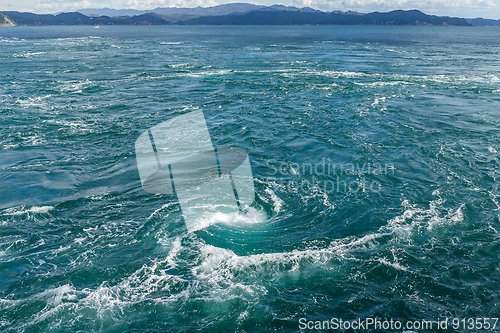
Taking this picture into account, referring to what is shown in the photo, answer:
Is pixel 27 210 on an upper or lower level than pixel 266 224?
upper

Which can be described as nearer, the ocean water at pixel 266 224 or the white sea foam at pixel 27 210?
the ocean water at pixel 266 224

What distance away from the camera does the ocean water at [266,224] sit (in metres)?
10.4

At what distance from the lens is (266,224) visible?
14141mm

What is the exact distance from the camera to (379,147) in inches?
855

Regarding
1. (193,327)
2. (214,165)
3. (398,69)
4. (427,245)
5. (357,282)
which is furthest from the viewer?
(398,69)

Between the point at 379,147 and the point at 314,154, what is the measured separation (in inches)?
168

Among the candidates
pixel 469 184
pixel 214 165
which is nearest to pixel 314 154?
pixel 214 165

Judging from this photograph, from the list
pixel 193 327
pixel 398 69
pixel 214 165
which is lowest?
pixel 193 327

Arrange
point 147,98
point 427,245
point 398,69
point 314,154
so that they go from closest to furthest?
point 427,245, point 314,154, point 147,98, point 398,69

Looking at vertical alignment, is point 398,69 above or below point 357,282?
above

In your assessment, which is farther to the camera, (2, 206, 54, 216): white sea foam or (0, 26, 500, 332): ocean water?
(2, 206, 54, 216): white sea foam

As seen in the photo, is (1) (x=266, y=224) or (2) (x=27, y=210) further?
(2) (x=27, y=210)

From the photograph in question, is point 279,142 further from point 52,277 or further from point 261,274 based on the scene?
point 52,277

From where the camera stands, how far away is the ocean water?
34.0ft
